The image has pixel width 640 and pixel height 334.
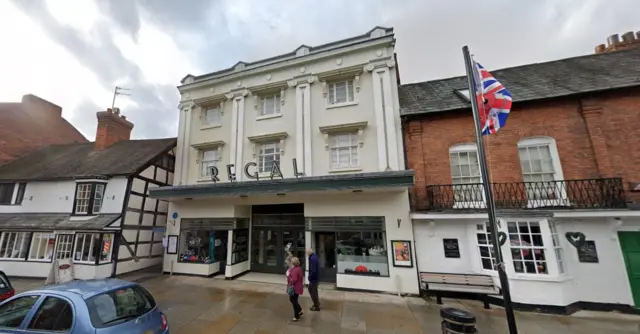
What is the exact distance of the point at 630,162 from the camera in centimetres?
773

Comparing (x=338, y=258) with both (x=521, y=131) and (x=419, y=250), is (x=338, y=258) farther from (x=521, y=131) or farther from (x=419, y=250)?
(x=521, y=131)

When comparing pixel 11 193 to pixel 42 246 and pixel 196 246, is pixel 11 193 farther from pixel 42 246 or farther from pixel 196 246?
pixel 196 246

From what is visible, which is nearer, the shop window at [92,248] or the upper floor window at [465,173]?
the upper floor window at [465,173]

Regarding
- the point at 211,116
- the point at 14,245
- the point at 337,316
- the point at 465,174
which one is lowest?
the point at 337,316

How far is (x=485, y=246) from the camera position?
7965 millimetres

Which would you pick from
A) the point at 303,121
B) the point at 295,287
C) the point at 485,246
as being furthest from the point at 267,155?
the point at 485,246

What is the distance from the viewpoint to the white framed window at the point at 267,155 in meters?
11.1

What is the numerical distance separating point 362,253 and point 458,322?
4.97 meters

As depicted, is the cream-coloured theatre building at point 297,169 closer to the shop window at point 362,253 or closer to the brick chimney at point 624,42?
the shop window at point 362,253

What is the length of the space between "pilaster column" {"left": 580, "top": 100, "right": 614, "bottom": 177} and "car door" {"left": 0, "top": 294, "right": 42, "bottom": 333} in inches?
562

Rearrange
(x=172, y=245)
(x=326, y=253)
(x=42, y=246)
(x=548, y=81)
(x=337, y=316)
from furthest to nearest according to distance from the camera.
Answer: (x=42, y=246), (x=172, y=245), (x=326, y=253), (x=548, y=81), (x=337, y=316)

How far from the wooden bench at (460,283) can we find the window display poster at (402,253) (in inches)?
A: 24.6

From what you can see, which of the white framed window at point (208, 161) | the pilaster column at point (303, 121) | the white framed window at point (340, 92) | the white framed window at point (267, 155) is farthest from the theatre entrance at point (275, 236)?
the white framed window at point (340, 92)

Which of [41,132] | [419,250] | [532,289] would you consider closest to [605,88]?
[532,289]
